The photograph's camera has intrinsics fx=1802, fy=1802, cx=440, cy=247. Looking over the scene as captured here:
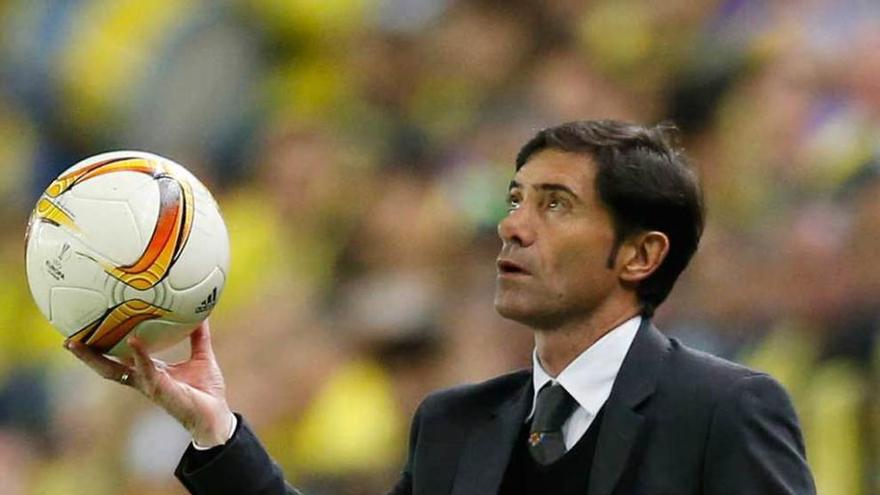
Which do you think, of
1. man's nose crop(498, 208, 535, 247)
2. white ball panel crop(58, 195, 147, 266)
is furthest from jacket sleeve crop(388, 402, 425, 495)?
white ball panel crop(58, 195, 147, 266)

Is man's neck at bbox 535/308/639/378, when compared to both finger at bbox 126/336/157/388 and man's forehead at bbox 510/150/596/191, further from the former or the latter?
finger at bbox 126/336/157/388

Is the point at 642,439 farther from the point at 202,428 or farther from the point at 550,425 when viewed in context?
the point at 202,428

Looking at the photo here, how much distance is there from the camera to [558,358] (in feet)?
10.7

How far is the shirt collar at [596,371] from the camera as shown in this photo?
318cm

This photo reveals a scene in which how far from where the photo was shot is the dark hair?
3.28 m

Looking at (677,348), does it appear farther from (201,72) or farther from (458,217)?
(201,72)

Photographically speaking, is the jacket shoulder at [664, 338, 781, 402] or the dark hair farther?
the dark hair

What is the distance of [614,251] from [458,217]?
2636 millimetres

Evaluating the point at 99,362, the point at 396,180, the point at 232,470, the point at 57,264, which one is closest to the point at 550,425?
the point at 232,470

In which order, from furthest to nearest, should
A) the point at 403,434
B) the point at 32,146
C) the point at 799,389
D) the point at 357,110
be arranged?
1. the point at 32,146
2. the point at 357,110
3. the point at 403,434
4. the point at 799,389

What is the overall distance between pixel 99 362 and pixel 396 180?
119 inches

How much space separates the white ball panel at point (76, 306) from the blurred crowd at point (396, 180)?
240 cm

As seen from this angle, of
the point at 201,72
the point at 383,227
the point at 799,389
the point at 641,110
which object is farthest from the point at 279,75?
the point at 799,389

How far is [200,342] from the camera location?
11.2 ft
